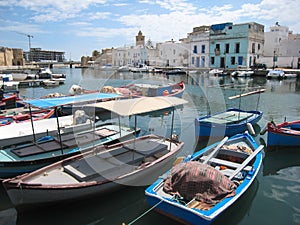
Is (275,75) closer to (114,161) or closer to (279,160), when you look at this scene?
(279,160)

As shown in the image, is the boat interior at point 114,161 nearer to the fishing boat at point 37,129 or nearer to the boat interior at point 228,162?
the boat interior at point 228,162

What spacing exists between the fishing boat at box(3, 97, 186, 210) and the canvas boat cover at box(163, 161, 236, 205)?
5.14 feet

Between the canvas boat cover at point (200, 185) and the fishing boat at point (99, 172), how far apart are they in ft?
5.14

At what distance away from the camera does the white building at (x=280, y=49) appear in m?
53.3

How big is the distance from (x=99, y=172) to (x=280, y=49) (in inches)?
2441

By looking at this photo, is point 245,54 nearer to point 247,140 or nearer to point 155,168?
point 247,140

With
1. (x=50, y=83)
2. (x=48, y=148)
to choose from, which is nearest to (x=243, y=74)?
(x=50, y=83)

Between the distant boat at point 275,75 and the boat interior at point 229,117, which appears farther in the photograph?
the distant boat at point 275,75

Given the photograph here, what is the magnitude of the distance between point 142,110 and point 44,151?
4.02 meters

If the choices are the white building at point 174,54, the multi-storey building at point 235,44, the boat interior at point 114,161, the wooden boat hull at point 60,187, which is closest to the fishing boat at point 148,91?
the boat interior at point 114,161

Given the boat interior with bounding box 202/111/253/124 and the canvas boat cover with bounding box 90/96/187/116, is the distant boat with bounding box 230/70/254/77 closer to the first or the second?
the boat interior with bounding box 202/111/253/124

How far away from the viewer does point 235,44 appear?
5488 cm

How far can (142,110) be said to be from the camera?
25.5 feet

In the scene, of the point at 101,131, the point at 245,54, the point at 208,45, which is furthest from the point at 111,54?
the point at 101,131
